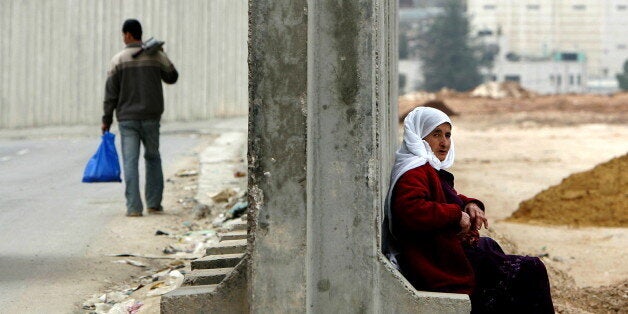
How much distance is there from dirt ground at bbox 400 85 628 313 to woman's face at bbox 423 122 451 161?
1.82m

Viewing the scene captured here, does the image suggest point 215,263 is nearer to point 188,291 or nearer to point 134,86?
point 188,291

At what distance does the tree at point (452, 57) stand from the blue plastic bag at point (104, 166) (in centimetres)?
7611

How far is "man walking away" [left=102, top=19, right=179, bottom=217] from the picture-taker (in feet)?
33.0

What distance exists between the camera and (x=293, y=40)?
4211mm

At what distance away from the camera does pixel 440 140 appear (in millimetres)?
4832

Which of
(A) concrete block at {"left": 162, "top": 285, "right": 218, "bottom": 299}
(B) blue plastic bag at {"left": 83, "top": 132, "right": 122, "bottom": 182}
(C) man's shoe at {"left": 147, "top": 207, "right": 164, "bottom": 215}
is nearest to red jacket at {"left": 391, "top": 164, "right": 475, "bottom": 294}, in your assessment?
(A) concrete block at {"left": 162, "top": 285, "right": 218, "bottom": 299}

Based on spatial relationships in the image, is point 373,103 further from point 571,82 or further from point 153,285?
point 571,82

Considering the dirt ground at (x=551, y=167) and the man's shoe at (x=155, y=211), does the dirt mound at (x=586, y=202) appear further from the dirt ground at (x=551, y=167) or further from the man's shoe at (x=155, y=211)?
the man's shoe at (x=155, y=211)

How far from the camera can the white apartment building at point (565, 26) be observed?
118 m

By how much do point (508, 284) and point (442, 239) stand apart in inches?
18.1

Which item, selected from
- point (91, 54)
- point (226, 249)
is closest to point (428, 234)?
point (226, 249)

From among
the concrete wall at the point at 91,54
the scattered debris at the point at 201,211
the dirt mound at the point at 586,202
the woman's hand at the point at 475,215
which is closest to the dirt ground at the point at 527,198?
the scattered debris at the point at 201,211

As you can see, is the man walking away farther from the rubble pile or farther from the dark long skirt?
the dark long skirt

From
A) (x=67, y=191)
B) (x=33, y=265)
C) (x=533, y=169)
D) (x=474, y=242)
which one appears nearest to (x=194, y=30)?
(x=533, y=169)
